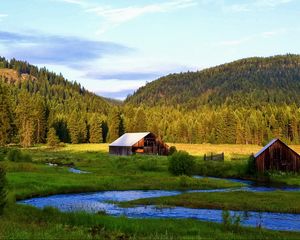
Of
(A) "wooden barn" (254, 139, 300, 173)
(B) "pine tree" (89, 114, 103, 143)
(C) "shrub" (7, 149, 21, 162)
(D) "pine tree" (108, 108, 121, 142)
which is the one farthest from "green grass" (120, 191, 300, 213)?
(B) "pine tree" (89, 114, 103, 143)

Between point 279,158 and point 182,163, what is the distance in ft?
63.0

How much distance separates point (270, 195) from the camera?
47.0m

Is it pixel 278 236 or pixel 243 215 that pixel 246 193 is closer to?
pixel 243 215

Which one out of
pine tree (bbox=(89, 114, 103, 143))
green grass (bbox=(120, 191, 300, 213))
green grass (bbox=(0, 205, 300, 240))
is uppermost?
pine tree (bbox=(89, 114, 103, 143))

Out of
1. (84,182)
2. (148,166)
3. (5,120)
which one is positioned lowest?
(84,182)

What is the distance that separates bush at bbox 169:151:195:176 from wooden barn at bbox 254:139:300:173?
46.0ft

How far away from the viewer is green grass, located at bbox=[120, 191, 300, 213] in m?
39.2

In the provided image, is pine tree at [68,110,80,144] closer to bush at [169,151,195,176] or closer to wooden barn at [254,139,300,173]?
wooden barn at [254,139,300,173]

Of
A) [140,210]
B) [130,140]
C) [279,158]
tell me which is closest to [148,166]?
[279,158]

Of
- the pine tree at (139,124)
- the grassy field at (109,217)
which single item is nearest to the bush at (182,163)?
the grassy field at (109,217)

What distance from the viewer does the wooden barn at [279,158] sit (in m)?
70.9

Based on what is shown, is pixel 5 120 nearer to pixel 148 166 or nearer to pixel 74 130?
pixel 74 130

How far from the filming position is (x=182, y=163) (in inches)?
2532

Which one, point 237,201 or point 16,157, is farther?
point 16,157
